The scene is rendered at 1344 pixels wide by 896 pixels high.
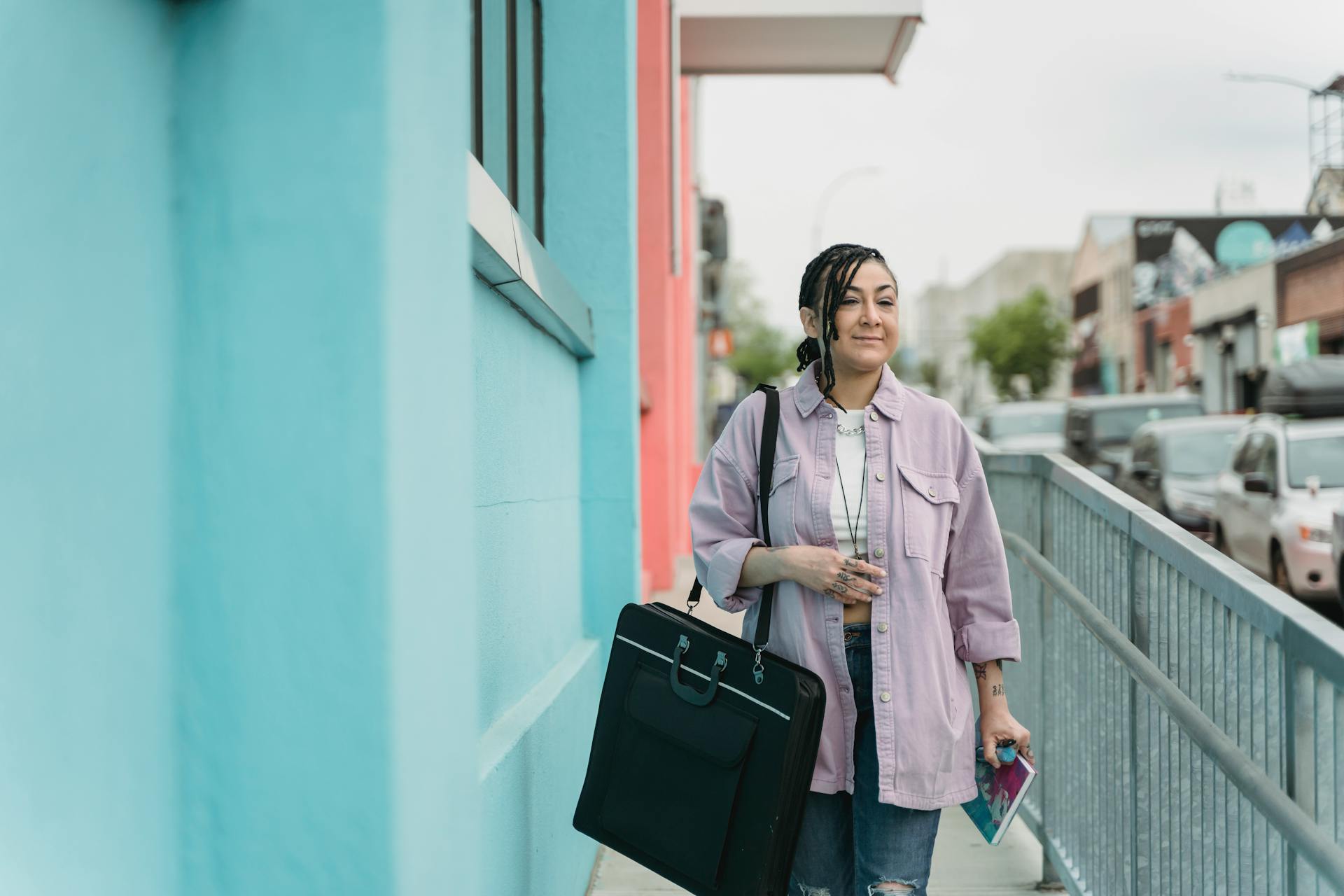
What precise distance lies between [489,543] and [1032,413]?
21.7 meters

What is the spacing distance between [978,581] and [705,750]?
711mm

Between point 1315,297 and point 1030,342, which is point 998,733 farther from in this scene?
point 1030,342

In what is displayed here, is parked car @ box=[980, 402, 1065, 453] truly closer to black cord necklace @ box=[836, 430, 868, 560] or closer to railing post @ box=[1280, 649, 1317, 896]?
black cord necklace @ box=[836, 430, 868, 560]

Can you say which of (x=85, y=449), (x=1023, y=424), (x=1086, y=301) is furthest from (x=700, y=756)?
(x=1086, y=301)

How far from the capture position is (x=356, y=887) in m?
1.64

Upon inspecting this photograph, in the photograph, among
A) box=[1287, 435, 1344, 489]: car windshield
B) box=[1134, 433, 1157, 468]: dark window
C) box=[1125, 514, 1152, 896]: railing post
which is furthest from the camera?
box=[1134, 433, 1157, 468]: dark window

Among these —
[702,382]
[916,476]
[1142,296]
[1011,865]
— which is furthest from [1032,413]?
[1142,296]

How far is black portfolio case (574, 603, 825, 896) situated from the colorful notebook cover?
0.48 m

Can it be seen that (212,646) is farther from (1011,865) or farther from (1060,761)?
(1011,865)

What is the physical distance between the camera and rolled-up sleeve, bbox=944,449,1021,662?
268cm

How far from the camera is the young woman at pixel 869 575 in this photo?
2.57 metres

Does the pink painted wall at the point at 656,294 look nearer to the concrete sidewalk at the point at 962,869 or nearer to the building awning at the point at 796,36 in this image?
the building awning at the point at 796,36

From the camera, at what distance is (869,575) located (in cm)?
254

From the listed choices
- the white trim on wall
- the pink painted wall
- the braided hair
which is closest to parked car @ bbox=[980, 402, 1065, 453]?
the pink painted wall
